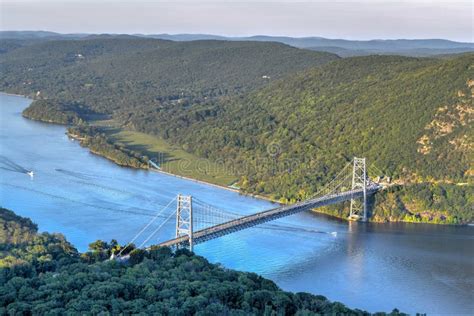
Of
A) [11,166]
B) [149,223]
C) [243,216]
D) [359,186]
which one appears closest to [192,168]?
[11,166]

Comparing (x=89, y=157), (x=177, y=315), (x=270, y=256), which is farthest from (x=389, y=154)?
(x=177, y=315)

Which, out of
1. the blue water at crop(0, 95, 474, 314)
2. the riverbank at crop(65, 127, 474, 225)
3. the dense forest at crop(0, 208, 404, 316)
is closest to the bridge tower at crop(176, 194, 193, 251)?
the blue water at crop(0, 95, 474, 314)

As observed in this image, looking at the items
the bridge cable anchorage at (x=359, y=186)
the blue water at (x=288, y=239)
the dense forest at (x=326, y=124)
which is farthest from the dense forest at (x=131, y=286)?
the dense forest at (x=326, y=124)

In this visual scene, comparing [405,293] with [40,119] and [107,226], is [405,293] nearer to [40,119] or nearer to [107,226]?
[107,226]

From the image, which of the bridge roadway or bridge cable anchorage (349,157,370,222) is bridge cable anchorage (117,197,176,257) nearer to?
the bridge roadway

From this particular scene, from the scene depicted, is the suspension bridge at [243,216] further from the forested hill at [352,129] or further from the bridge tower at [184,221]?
the forested hill at [352,129]

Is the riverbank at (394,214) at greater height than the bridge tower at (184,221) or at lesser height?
lesser
